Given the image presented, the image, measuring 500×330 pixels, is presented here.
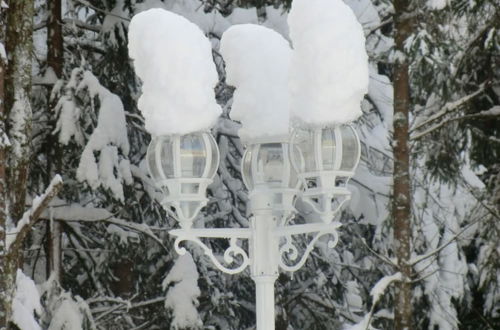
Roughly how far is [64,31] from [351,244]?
12.0 feet

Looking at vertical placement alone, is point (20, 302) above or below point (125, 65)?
below

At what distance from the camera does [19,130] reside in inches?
314

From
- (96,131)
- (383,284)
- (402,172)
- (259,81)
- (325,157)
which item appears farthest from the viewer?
(96,131)

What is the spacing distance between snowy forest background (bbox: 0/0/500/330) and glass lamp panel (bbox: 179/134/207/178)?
12.5ft

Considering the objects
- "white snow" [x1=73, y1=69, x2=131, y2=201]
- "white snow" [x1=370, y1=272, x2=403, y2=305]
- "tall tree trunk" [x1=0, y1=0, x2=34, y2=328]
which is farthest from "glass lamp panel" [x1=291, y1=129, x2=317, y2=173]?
"white snow" [x1=73, y1=69, x2=131, y2=201]

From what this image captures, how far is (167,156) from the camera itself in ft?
14.1

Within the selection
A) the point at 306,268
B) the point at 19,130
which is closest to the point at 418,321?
the point at 306,268

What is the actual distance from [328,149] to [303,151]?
0.37 feet

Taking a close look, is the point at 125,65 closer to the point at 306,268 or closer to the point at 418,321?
the point at 306,268

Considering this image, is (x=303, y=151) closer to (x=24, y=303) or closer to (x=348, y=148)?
(x=348, y=148)

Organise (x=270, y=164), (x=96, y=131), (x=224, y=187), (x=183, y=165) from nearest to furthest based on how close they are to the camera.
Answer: (x=183, y=165) < (x=270, y=164) < (x=96, y=131) < (x=224, y=187)

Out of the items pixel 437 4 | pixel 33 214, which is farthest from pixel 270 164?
pixel 437 4

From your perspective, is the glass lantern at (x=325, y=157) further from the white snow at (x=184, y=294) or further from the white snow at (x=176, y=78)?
the white snow at (x=184, y=294)

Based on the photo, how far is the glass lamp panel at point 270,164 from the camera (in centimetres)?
439
